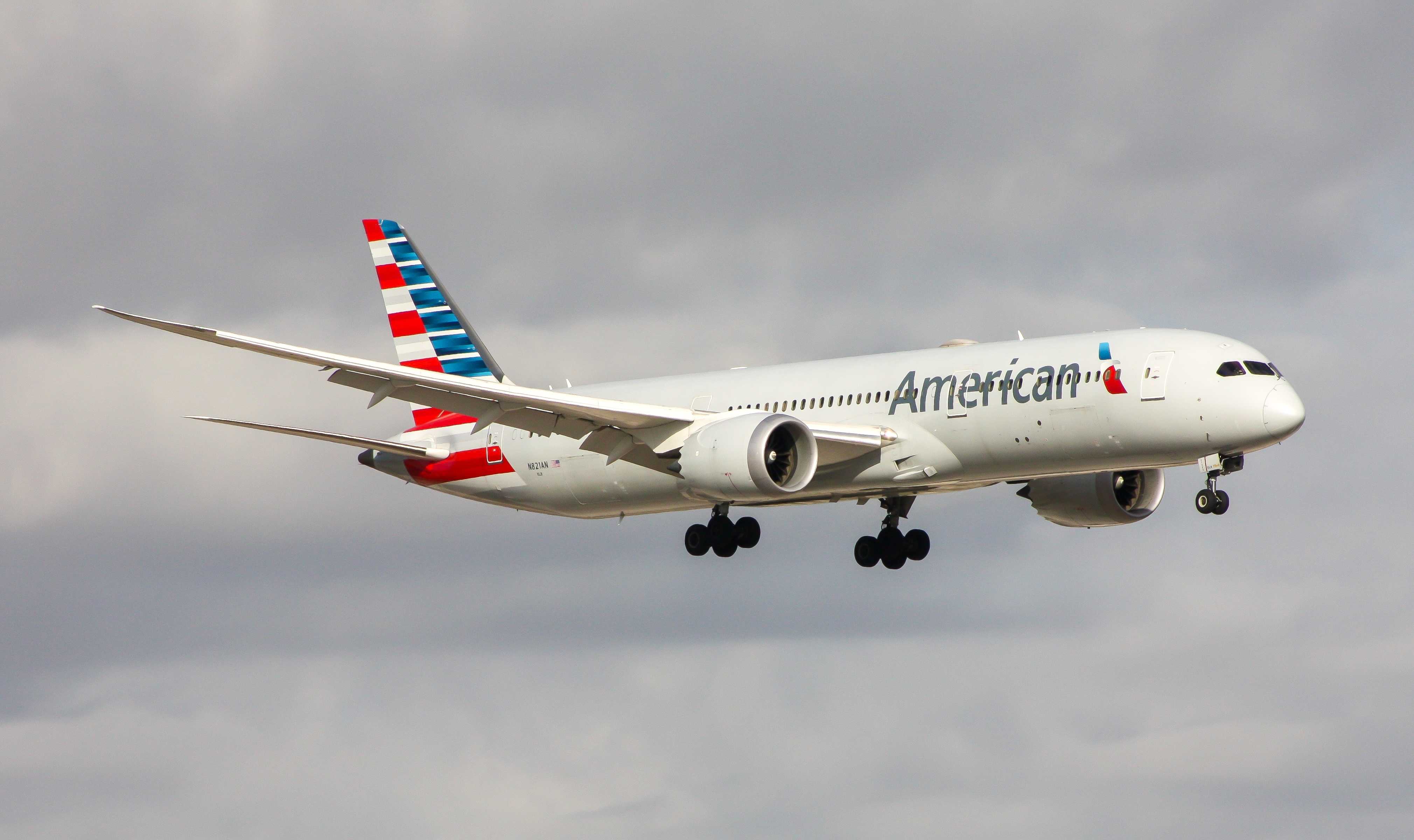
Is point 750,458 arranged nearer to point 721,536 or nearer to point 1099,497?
point 721,536

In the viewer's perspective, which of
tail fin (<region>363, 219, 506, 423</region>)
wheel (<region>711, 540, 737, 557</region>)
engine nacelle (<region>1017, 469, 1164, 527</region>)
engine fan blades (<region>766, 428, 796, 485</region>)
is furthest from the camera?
tail fin (<region>363, 219, 506, 423</region>)

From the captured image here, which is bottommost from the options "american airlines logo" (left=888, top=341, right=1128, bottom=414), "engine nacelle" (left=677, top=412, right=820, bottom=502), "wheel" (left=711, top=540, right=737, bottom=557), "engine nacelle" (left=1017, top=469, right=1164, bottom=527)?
"wheel" (left=711, top=540, right=737, bottom=557)

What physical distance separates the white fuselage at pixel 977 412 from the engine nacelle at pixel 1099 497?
530cm

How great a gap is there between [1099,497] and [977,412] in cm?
865

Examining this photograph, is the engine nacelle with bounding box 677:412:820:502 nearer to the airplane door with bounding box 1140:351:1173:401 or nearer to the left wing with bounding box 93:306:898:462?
the left wing with bounding box 93:306:898:462

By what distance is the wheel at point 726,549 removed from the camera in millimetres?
50281

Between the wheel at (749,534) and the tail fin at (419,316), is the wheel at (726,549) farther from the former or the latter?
the tail fin at (419,316)

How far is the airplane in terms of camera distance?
4206 centimetres

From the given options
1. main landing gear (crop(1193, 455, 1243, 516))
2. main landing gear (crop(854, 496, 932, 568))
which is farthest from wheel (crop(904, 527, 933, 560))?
main landing gear (crop(1193, 455, 1243, 516))

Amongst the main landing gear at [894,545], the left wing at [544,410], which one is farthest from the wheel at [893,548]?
the left wing at [544,410]

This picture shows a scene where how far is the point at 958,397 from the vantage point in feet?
147

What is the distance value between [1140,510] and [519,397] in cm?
1873

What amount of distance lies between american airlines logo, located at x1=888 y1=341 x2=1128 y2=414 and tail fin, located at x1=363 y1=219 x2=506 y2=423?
16.4 m

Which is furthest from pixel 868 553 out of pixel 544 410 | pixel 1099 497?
pixel 544 410
